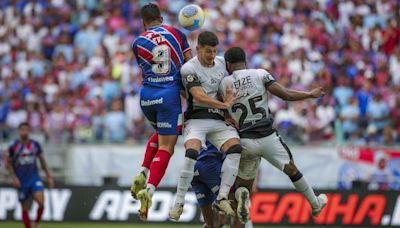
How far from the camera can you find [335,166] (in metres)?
25.0

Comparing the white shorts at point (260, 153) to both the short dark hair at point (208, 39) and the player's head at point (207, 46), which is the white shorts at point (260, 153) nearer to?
the player's head at point (207, 46)

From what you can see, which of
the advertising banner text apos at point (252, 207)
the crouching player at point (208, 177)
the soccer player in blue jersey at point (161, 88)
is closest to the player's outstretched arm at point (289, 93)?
the soccer player in blue jersey at point (161, 88)

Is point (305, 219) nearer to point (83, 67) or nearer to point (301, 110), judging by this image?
point (301, 110)

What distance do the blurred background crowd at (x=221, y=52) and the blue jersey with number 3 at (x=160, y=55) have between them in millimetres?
9730

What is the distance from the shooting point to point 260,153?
16.0 meters

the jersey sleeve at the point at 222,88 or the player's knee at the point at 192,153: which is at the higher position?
the jersey sleeve at the point at 222,88

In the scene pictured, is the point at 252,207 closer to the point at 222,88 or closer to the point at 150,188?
the point at 222,88

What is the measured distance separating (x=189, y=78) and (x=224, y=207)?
198 cm

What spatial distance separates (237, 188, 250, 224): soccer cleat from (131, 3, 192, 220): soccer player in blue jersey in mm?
1285

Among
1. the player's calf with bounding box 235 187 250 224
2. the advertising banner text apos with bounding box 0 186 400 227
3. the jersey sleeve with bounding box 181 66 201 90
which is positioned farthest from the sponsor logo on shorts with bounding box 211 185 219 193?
the advertising banner text apos with bounding box 0 186 400 227

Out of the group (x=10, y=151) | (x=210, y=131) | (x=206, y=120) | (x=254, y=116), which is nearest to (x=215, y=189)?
(x=210, y=131)

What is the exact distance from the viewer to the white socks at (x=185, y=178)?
51.4 ft

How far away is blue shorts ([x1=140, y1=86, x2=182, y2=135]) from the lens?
15.9 metres

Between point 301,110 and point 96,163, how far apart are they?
5.30 metres
